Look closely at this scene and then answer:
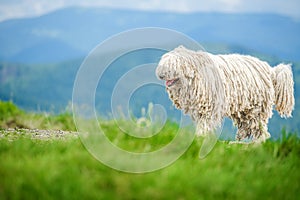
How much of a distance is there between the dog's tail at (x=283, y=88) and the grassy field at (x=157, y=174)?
192 centimetres

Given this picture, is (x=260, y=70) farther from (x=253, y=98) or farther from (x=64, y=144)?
(x=64, y=144)

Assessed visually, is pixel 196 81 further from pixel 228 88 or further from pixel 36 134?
pixel 36 134

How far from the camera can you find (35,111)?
9164 millimetres

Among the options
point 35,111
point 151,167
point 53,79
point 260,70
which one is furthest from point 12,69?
point 151,167

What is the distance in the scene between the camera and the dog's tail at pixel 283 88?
7.45m

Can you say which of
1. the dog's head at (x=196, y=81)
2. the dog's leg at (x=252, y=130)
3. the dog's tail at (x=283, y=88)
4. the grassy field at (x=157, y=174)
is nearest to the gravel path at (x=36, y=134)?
the grassy field at (x=157, y=174)

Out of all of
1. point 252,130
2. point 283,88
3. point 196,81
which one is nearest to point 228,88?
point 196,81

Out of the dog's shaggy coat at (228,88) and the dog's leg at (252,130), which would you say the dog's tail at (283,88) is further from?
the dog's leg at (252,130)

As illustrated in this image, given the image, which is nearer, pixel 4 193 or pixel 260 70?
pixel 4 193

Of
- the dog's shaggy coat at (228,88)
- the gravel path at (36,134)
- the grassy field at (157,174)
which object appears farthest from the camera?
the dog's shaggy coat at (228,88)

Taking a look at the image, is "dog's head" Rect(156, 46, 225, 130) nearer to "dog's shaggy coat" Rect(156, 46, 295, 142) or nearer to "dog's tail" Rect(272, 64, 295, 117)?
"dog's shaggy coat" Rect(156, 46, 295, 142)

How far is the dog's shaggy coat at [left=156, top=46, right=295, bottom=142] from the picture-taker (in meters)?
6.63

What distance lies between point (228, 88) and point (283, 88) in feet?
3.45

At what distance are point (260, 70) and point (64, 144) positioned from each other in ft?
10.2
